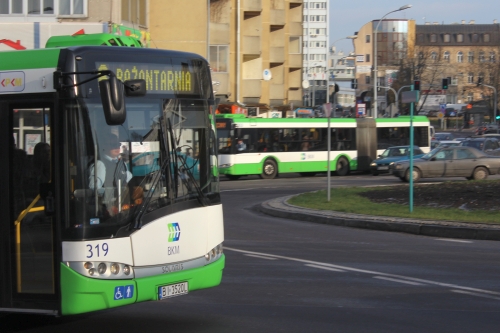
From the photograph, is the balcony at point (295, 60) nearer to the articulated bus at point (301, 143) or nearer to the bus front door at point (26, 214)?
the articulated bus at point (301, 143)

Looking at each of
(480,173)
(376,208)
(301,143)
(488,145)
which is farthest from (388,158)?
(376,208)

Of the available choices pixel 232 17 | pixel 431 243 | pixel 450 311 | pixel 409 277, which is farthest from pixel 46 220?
pixel 232 17

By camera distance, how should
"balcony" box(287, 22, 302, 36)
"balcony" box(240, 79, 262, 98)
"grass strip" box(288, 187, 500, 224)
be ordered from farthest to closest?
"balcony" box(287, 22, 302, 36), "balcony" box(240, 79, 262, 98), "grass strip" box(288, 187, 500, 224)

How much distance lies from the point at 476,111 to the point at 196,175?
119 metres

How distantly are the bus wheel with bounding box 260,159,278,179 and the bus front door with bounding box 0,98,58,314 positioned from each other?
31116mm

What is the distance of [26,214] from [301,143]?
32505 mm

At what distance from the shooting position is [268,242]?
48.4 ft

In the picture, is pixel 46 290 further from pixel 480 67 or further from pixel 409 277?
pixel 480 67

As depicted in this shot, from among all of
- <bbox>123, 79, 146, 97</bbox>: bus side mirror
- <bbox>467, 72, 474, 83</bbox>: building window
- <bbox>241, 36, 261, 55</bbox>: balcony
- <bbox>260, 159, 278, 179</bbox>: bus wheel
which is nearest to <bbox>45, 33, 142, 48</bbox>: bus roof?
<bbox>123, 79, 146, 97</bbox>: bus side mirror

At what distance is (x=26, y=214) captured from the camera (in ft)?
22.4

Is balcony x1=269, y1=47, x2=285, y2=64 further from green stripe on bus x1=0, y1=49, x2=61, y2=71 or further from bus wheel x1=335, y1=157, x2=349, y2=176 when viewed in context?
green stripe on bus x1=0, y1=49, x2=61, y2=71

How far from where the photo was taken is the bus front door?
264 inches

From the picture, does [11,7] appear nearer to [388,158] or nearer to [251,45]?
[388,158]

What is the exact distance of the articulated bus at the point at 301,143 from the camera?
120 ft
